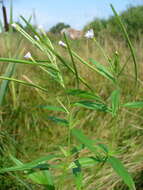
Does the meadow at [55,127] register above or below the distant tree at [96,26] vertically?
below

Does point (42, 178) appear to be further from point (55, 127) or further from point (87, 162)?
point (55, 127)

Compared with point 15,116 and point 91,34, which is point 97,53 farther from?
point 91,34

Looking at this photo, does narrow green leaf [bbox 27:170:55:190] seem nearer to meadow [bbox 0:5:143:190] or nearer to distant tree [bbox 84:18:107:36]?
meadow [bbox 0:5:143:190]

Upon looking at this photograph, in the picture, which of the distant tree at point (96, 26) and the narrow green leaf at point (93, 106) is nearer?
the narrow green leaf at point (93, 106)

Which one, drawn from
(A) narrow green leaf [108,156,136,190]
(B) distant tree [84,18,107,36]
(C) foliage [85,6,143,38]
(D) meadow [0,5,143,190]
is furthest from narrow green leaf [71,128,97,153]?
(C) foliage [85,6,143,38]

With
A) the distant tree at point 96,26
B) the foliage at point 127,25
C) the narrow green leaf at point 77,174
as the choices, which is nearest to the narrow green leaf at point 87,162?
the narrow green leaf at point 77,174

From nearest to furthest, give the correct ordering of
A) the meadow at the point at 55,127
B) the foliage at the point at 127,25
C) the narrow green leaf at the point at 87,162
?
the narrow green leaf at the point at 87,162 → the meadow at the point at 55,127 → the foliage at the point at 127,25

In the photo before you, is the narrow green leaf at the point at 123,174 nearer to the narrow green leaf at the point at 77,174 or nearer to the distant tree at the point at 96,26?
the narrow green leaf at the point at 77,174

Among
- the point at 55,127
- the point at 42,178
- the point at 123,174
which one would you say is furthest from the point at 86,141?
the point at 55,127

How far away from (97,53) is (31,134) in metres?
1.14

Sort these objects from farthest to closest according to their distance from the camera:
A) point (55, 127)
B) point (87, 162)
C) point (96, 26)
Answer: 1. point (96, 26)
2. point (55, 127)
3. point (87, 162)

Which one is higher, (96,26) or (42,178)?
(96,26)

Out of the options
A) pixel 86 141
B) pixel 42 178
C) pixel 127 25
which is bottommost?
pixel 42 178

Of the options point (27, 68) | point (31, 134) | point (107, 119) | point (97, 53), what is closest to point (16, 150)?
point (31, 134)
